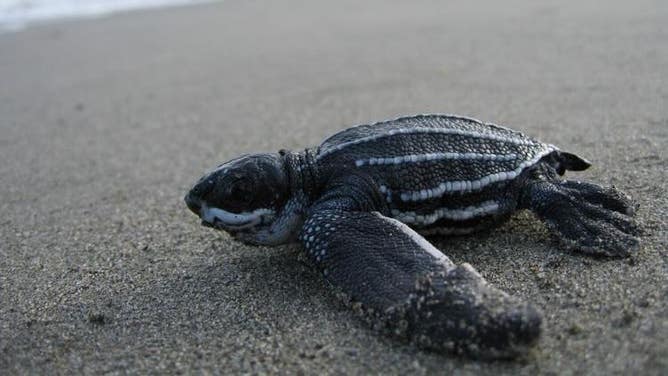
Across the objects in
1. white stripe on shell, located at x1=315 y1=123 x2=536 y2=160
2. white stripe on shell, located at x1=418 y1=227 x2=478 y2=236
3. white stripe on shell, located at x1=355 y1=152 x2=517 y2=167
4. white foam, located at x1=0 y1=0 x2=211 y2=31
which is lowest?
white foam, located at x1=0 y1=0 x2=211 y2=31

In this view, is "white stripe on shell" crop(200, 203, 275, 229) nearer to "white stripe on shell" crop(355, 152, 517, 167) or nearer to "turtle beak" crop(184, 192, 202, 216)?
"turtle beak" crop(184, 192, 202, 216)

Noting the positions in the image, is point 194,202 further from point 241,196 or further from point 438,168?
point 438,168

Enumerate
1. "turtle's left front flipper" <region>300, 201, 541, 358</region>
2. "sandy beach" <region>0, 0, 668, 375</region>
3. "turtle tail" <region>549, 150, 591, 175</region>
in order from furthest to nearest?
"turtle tail" <region>549, 150, 591, 175</region> < "sandy beach" <region>0, 0, 668, 375</region> < "turtle's left front flipper" <region>300, 201, 541, 358</region>

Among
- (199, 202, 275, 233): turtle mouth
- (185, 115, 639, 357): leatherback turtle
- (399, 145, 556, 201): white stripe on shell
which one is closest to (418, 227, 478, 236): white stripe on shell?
(185, 115, 639, 357): leatherback turtle

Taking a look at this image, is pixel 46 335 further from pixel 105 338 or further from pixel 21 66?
pixel 21 66

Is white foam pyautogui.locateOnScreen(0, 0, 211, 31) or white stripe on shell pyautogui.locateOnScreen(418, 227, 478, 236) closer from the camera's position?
white stripe on shell pyautogui.locateOnScreen(418, 227, 478, 236)

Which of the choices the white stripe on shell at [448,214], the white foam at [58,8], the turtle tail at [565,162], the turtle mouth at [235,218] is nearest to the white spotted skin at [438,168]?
the white stripe on shell at [448,214]

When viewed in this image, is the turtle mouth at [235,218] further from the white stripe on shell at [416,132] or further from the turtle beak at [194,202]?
the white stripe on shell at [416,132]

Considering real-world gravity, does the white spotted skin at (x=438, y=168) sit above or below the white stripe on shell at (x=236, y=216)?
above

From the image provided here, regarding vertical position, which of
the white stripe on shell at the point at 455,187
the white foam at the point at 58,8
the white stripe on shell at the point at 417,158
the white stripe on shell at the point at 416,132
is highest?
the white stripe on shell at the point at 416,132

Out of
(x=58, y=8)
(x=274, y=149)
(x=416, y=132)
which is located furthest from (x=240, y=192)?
(x=58, y=8)
